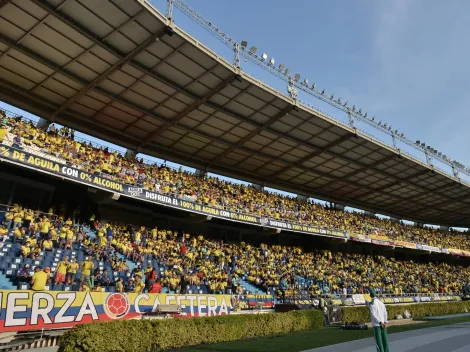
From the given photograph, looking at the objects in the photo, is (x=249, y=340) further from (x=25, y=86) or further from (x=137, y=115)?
(x=25, y=86)

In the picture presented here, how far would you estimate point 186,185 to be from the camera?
28328 mm

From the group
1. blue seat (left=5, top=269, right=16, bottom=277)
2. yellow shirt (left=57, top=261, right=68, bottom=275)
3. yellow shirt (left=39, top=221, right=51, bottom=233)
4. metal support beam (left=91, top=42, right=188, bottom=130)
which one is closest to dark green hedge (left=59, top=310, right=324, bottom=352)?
yellow shirt (left=57, top=261, right=68, bottom=275)

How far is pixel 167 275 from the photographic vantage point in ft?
64.7

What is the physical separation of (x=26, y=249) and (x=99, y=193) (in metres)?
6.08

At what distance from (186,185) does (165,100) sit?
7.04 m

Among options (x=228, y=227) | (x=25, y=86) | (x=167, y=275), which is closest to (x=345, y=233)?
(x=228, y=227)

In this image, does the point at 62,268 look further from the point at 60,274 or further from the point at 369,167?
the point at 369,167

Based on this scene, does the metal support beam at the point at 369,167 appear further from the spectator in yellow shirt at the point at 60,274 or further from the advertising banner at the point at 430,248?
the spectator in yellow shirt at the point at 60,274

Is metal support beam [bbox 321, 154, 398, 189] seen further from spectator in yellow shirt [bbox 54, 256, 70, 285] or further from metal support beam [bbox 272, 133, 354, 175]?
spectator in yellow shirt [bbox 54, 256, 70, 285]

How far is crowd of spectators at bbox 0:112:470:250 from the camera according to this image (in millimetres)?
20250

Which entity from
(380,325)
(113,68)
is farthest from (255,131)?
(380,325)

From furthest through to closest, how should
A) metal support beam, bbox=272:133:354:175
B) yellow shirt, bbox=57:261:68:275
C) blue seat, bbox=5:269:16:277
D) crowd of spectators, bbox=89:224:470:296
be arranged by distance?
1. metal support beam, bbox=272:133:354:175
2. crowd of spectators, bbox=89:224:470:296
3. yellow shirt, bbox=57:261:68:275
4. blue seat, bbox=5:269:16:277

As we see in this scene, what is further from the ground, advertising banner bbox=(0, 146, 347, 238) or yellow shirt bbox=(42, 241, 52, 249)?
advertising banner bbox=(0, 146, 347, 238)

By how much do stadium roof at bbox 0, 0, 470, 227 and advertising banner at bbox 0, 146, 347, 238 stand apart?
20.4 ft
